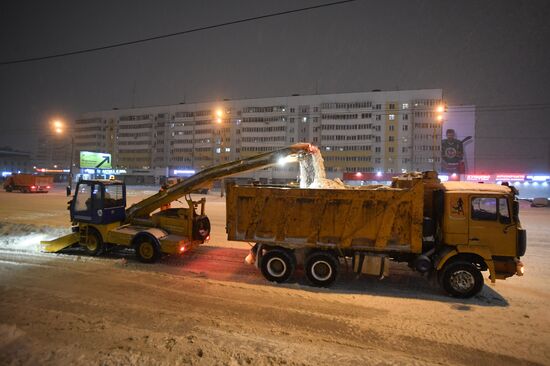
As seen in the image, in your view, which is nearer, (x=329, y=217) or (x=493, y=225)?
(x=493, y=225)

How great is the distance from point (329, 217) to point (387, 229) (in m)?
1.32

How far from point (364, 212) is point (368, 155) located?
79.9 meters

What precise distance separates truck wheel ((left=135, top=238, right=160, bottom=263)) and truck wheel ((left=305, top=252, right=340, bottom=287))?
4.47 metres

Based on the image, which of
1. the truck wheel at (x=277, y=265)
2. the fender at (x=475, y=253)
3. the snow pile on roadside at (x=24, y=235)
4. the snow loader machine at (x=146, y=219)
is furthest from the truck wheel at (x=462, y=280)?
the snow pile on roadside at (x=24, y=235)

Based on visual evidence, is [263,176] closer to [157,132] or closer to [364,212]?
[157,132]

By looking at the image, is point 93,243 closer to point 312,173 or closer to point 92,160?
point 312,173

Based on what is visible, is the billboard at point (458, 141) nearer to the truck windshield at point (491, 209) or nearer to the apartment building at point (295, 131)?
the apartment building at point (295, 131)

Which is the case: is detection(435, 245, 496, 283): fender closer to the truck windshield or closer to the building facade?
the truck windshield

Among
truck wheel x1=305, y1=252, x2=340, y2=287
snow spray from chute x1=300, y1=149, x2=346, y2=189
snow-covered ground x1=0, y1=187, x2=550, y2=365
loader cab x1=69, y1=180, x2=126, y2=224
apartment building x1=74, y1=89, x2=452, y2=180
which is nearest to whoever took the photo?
snow-covered ground x1=0, y1=187, x2=550, y2=365

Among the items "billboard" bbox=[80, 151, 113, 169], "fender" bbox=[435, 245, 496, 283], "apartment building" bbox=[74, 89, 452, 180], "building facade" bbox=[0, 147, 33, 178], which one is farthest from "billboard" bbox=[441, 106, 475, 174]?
"building facade" bbox=[0, 147, 33, 178]

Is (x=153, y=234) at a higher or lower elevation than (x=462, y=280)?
higher

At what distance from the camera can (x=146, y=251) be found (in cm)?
998

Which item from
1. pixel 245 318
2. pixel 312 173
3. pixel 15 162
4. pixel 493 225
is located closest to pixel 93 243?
pixel 245 318

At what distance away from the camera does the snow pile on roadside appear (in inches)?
445
